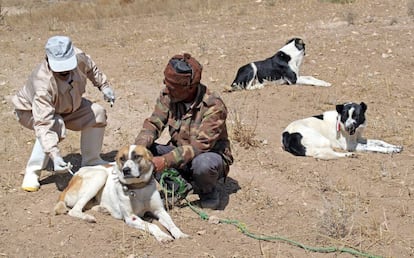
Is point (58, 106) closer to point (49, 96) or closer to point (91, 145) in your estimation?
point (49, 96)

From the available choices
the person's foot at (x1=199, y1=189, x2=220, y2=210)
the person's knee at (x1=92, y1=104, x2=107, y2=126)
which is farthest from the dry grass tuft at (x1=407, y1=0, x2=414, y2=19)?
the person's foot at (x1=199, y1=189, x2=220, y2=210)

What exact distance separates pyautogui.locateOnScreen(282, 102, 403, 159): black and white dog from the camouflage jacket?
1585 millimetres

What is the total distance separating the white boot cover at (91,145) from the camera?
640 centimetres

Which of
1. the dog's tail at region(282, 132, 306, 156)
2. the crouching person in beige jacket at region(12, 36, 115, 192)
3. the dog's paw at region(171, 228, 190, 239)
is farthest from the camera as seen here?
the dog's tail at region(282, 132, 306, 156)

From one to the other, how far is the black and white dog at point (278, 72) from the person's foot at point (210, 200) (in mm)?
3813

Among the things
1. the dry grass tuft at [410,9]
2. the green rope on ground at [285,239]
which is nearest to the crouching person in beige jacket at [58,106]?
the green rope on ground at [285,239]

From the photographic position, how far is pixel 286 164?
6707mm

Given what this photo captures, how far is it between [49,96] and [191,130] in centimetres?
125

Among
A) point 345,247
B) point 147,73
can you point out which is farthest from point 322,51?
point 345,247

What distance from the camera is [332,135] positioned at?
25.0ft

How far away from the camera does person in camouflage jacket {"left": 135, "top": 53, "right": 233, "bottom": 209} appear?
17.1 feet

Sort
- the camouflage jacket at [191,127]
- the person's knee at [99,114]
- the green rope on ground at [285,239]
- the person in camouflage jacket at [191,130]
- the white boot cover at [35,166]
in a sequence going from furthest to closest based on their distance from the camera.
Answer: the person's knee at [99,114] → the white boot cover at [35,166] → the camouflage jacket at [191,127] → the person in camouflage jacket at [191,130] → the green rope on ground at [285,239]

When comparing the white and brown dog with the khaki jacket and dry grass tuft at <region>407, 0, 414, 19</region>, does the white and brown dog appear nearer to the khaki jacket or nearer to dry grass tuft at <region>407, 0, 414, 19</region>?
the khaki jacket

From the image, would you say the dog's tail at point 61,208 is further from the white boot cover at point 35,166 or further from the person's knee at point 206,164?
the person's knee at point 206,164
